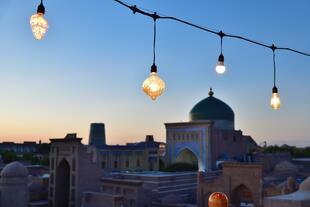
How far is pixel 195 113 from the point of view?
123 ft

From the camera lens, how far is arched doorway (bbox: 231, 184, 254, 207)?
21.7 metres

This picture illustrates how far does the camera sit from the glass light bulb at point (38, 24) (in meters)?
4.53

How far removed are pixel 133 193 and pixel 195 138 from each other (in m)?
13.3

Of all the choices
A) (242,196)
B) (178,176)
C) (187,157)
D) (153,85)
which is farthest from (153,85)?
(187,157)

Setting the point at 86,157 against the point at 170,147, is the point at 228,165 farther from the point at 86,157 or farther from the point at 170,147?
the point at 170,147

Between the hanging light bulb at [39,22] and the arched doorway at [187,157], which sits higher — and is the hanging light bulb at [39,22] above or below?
above

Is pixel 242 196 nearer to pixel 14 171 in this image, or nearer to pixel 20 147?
pixel 14 171

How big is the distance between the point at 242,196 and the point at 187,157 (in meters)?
13.8

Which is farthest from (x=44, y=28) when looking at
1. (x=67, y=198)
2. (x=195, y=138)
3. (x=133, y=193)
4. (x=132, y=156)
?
(x=132, y=156)

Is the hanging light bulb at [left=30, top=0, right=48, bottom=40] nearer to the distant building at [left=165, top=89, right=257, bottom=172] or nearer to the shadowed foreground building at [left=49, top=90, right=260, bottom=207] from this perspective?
the shadowed foreground building at [left=49, top=90, right=260, bottom=207]

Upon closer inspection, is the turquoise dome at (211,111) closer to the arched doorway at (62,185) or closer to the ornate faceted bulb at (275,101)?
the arched doorway at (62,185)

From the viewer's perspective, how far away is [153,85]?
5941 millimetres

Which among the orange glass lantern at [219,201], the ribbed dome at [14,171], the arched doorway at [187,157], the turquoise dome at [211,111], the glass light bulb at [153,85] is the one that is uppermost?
the turquoise dome at [211,111]

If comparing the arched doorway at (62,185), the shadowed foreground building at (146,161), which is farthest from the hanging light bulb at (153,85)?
the arched doorway at (62,185)
